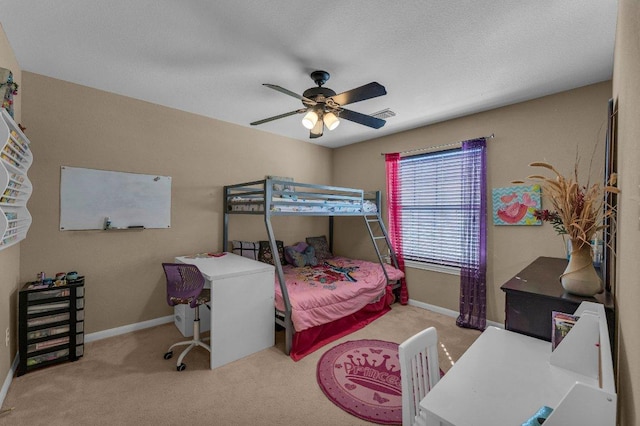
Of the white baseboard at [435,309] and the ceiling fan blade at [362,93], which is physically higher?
the ceiling fan blade at [362,93]

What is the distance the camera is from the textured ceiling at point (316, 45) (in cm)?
166

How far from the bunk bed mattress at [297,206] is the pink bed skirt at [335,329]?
3.89 ft

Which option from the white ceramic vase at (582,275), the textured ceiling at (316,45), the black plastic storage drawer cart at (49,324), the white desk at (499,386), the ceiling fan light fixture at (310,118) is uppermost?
the textured ceiling at (316,45)

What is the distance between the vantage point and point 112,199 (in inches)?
114

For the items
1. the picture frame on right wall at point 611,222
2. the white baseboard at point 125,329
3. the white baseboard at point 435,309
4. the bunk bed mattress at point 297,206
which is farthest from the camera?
the white baseboard at point 435,309

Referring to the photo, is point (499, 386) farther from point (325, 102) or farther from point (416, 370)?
point (325, 102)

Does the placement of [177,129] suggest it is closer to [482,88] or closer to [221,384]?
[221,384]

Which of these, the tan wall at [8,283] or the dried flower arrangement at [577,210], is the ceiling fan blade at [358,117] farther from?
the tan wall at [8,283]

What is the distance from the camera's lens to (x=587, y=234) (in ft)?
4.53

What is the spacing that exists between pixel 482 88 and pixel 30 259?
4.51 metres

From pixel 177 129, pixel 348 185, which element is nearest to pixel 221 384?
pixel 177 129

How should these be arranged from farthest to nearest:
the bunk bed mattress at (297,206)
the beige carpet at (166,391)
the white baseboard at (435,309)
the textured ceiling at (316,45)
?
the white baseboard at (435,309) → the bunk bed mattress at (297,206) → the beige carpet at (166,391) → the textured ceiling at (316,45)

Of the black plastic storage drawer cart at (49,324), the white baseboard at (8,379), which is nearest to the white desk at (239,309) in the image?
the black plastic storage drawer cart at (49,324)

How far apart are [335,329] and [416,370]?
1720 mm
